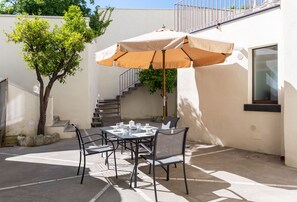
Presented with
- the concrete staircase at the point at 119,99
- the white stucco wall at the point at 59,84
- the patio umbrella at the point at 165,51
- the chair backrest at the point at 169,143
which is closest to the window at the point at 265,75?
the patio umbrella at the point at 165,51

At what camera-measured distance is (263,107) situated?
582cm

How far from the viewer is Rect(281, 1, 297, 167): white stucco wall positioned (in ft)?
15.5

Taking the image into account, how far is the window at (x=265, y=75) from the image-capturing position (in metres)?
5.90

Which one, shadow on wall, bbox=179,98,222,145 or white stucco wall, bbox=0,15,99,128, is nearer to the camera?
shadow on wall, bbox=179,98,222,145

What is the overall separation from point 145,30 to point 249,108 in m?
9.66

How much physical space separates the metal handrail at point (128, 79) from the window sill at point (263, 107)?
28.3 feet

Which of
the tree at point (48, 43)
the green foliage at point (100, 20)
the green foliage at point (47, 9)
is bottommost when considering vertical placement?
the tree at point (48, 43)

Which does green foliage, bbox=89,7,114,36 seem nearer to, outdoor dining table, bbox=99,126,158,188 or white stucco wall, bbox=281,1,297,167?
outdoor dining table, bbox=99,126,158,188

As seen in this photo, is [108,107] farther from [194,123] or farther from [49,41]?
[194,123]

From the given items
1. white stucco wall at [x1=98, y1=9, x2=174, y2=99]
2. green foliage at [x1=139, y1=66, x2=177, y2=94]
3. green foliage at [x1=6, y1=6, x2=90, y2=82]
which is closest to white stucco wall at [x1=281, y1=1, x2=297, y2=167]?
green foliage at [x1=6, y1=6, x2=90, y2=82]

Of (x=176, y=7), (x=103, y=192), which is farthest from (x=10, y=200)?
(x=176, y=7)

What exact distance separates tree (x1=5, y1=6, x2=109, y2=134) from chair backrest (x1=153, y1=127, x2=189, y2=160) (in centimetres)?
513

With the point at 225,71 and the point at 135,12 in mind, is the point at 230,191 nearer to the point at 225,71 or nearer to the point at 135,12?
the point at 225,71

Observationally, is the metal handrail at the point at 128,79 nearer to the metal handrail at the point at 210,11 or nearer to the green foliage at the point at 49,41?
the metal handrail at the point at 210,11
